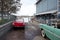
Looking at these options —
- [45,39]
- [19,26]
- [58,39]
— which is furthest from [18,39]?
[19,26]

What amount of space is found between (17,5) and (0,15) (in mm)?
16938

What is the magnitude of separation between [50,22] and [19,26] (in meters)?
9.32

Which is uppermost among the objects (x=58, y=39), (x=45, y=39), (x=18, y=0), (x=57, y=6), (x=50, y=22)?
(x=18, y=0)

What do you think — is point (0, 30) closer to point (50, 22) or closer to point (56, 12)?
point (50, 22)

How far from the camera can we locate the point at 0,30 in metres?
12.0

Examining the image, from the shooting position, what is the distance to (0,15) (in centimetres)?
1772

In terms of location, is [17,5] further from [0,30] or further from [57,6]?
[0,30]

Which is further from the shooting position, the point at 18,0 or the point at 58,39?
the point at 18,0

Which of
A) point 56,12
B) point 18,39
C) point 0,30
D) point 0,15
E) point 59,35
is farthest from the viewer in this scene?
point 56,12

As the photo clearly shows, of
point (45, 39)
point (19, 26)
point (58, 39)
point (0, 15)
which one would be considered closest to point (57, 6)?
point (19, 26)

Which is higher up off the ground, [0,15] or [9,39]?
[0,15]

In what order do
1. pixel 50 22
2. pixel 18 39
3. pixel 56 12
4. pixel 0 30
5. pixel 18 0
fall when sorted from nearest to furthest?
pixel 50 22
pixel 18 39
pixel 0 30
pixel 56 12
pixel 18 0

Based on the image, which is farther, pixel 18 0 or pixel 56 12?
pixel 18 0

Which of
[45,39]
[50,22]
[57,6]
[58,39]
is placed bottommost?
[45,39]
